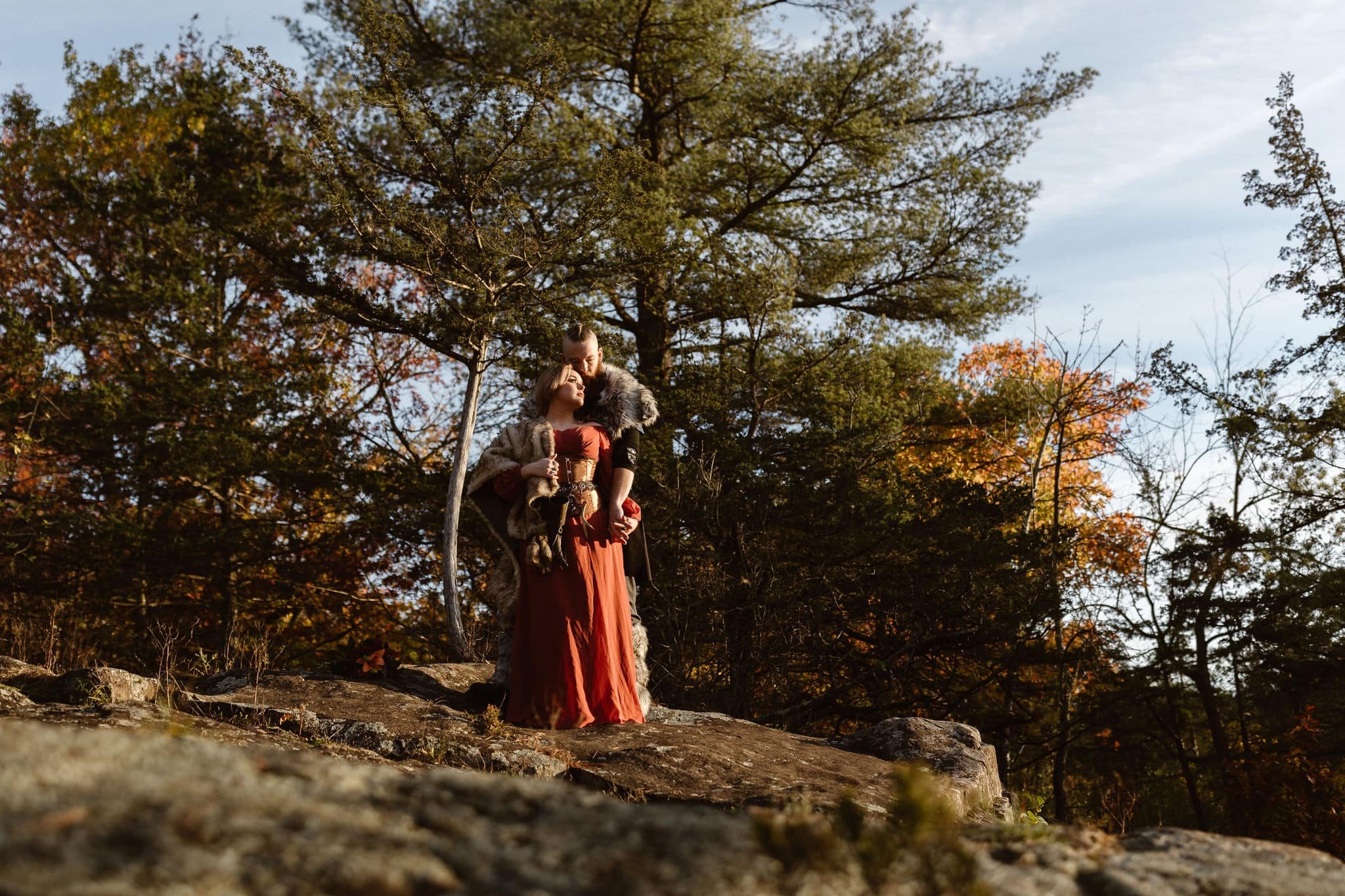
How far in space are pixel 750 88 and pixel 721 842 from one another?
13002mm

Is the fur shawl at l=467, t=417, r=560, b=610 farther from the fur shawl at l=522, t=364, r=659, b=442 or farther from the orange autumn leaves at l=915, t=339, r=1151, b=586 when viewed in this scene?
the orange autumn leaves at l=915, t=339, r=1151, b=586

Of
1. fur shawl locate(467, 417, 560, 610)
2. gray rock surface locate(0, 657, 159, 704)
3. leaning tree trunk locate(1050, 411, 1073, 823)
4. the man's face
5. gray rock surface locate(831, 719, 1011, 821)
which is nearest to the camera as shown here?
gray rock surface locate(0, 657, 159, 704)

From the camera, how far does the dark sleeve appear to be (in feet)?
22.5

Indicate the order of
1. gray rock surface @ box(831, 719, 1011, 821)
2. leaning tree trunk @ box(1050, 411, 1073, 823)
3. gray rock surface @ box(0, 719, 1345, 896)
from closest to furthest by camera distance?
gray rock surface @ box(0, 719, 1345, 896) < gray rock surface @ box(831, 719, 1011, 821) < leaning tree trunk @ box(1050, 411, 1073, 823)

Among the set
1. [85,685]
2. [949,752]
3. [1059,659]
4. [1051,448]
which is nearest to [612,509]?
[949,752]

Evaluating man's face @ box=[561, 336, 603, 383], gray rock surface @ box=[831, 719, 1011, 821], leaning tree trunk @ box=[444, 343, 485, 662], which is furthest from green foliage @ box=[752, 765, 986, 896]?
leaning tree trunk @ box=[444, 343, 485, 662]

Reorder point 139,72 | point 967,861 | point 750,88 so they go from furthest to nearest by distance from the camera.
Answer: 1. point 139,72
2. point 750,88
3. point 967,861

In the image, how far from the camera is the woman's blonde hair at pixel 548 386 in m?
6.87

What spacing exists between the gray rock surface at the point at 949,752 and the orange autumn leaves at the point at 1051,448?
5.53m

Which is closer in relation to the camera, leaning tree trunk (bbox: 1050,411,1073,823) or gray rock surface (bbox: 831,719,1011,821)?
gray rock surface (bbox: 831,719,1011,821)

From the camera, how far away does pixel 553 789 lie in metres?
2.15

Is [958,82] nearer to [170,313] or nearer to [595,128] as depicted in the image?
[595,128]

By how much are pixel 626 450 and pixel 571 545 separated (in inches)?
30.6

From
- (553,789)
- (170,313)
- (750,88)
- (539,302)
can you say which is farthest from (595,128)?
(553,789)
